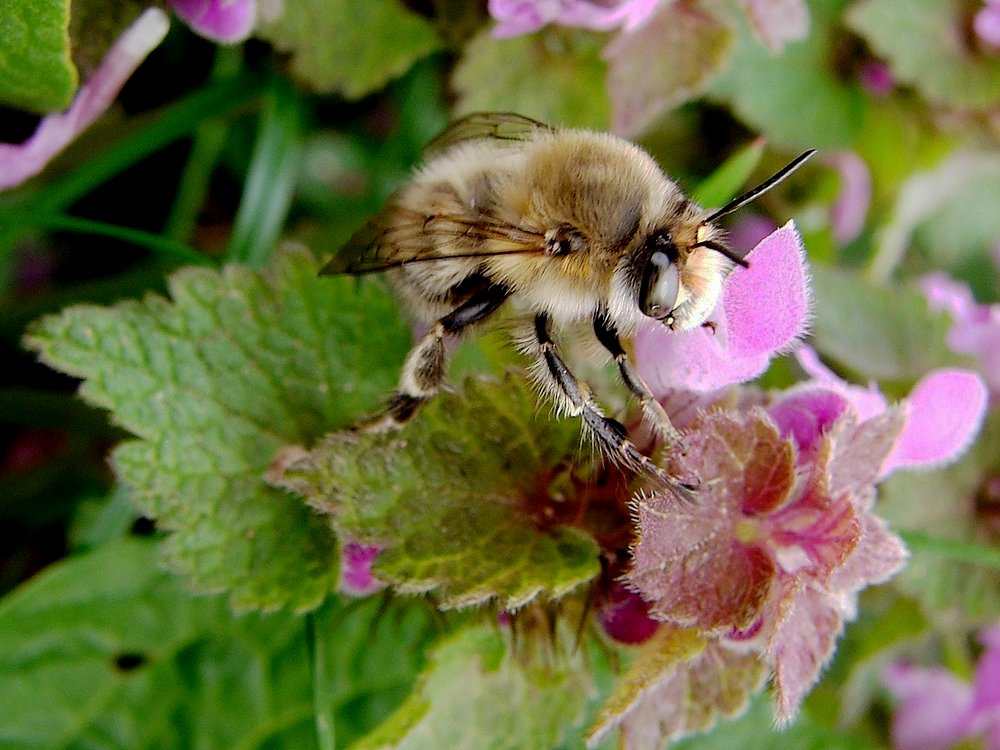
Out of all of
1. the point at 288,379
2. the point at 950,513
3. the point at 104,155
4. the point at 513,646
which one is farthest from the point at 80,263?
the point at 950,513

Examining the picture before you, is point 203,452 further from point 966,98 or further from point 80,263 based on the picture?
point 966,98

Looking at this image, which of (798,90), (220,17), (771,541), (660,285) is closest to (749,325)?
(660,285)

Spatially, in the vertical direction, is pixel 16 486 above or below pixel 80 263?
below

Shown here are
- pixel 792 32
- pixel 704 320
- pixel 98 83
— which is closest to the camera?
pixel 704 320

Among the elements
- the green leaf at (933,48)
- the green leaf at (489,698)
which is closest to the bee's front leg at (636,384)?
the green leaf at (489,698)

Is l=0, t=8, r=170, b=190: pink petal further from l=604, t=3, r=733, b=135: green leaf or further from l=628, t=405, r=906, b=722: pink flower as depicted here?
l=628, t=405, r=906, b=722: pink flower

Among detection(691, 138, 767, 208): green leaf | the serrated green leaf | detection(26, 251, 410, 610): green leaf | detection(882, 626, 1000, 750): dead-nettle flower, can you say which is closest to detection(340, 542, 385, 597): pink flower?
detection(26, 251, 410, 610): green leaf
